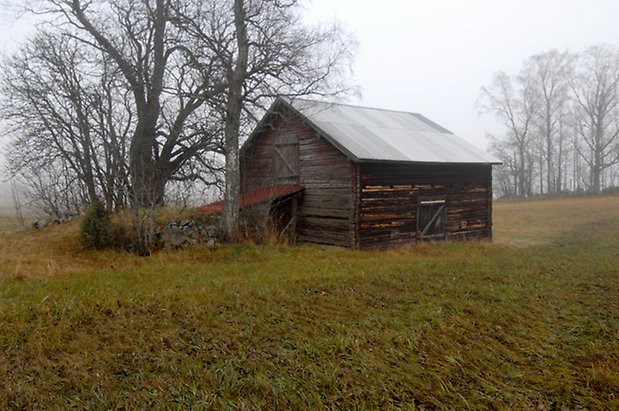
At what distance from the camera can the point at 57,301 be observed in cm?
693

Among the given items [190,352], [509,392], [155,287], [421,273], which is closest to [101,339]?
[190,352]

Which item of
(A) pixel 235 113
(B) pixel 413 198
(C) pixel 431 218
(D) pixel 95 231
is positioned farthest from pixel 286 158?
Result: (D) pixel 95 231

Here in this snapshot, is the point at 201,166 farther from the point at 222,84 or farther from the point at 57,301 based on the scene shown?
the point at 57,301

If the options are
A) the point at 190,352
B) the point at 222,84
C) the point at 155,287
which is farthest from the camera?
the point at 222,84

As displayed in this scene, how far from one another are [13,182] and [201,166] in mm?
7249

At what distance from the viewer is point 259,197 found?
56.9 ft

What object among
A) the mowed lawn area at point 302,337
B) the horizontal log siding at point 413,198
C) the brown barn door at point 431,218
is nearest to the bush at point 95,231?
the mowed lawn area at point 302,337

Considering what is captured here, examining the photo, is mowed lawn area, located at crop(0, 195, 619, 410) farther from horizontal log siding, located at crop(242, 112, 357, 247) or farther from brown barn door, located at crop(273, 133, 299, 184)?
brown barn door, located at crop(273, 133, 299, 184)

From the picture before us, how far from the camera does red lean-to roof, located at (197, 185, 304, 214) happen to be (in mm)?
16344

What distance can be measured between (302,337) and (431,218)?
13.4m

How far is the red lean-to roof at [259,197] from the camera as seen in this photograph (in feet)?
53.6

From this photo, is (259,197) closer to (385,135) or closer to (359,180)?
(359,180)

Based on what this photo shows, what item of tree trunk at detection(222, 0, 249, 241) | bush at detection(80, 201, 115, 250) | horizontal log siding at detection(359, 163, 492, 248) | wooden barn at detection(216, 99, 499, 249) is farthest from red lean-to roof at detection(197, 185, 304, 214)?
bush at detection(80, 201, 115, 250)

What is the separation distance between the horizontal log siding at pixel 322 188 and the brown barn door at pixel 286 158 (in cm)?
12
